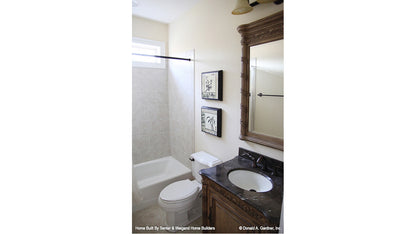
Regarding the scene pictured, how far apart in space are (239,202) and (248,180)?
356 mm

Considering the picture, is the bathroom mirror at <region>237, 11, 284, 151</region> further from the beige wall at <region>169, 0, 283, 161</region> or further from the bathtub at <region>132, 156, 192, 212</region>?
the bathtub at <region>132, 156, 192, 212</region>

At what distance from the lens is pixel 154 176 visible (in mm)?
2744

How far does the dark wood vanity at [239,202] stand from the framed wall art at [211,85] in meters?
0.63

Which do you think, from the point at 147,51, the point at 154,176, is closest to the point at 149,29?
the point at 147,51

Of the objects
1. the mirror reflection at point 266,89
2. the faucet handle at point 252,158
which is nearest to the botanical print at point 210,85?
the mirror reflection at point 266,89

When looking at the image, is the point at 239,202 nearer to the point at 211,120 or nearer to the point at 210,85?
the point at 211,120

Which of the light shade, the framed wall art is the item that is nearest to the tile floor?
the framed wall art
